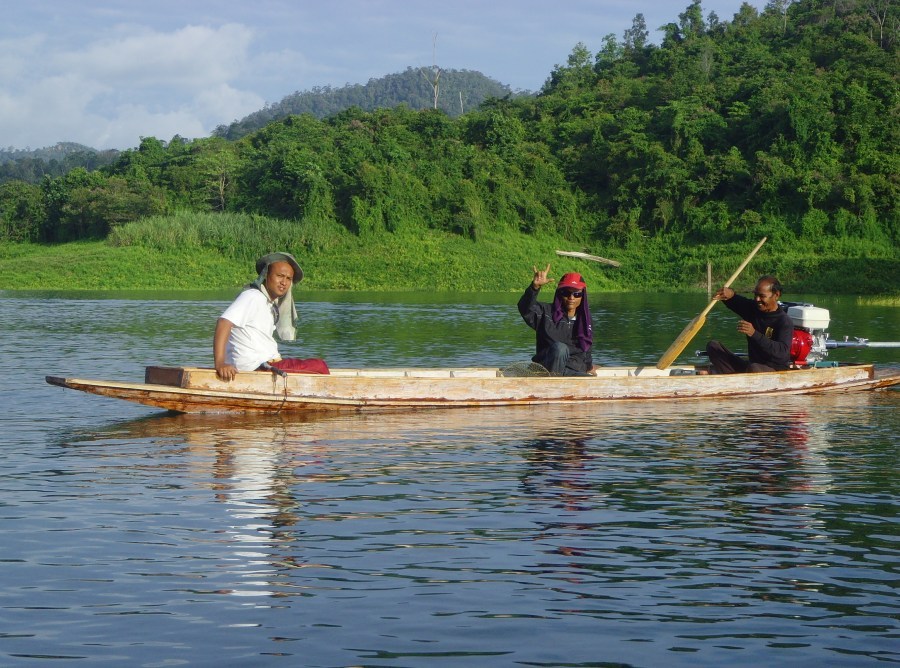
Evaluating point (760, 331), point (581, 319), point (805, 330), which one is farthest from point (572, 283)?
point (805, 330)

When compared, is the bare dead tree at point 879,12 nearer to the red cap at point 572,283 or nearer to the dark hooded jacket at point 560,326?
the dark hooded jacket at point 560,326

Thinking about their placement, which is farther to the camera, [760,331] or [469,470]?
[760,331]

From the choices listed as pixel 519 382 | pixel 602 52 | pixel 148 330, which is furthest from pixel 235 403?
pixel 602 52

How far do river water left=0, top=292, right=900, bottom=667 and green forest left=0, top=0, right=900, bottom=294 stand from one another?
36.8 meters

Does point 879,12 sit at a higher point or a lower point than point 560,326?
higher

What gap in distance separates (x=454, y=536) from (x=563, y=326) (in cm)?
552

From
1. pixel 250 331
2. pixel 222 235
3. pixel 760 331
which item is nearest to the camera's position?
pixel 250 331

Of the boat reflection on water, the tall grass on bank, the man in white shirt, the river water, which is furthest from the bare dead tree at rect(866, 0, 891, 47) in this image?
the man in white shirt

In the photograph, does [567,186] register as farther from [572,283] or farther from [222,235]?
[572,283]

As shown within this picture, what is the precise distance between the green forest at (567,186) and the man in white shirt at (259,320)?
37.5 m

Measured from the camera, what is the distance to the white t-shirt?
10289 millimetres

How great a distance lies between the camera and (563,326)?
12.0 meters

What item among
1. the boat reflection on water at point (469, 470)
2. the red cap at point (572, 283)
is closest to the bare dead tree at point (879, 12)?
the boat reflection on water at point (469, 470)

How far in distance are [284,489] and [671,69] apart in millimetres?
64017
